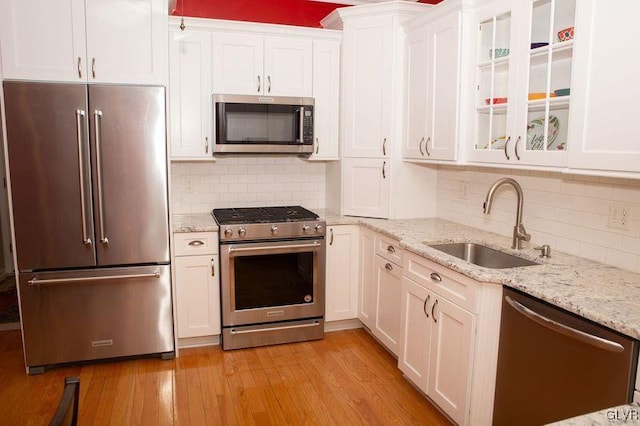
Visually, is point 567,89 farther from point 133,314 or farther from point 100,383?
point 100,383

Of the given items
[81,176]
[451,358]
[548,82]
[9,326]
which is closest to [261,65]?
[81,176]

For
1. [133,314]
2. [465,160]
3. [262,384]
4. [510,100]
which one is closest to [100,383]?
[133,314]

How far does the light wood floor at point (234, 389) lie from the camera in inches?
105

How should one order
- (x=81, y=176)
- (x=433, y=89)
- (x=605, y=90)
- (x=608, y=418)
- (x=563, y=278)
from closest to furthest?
(x=608, y=418)
(x=605, y=90)
(x=563, y=278)
(x=81, y=176)
(x=433, y=89)

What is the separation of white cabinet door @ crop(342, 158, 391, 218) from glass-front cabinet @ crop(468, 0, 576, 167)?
897mm

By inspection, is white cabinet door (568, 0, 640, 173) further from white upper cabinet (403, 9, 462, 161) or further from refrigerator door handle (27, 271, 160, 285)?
refrigerator door handle (27, 271, 160, 285)

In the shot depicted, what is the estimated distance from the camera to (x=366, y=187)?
3762mm

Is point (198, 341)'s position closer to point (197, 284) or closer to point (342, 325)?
point (197, 284)

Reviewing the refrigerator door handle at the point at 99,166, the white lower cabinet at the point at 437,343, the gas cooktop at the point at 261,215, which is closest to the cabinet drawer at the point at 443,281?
the white lower cabinet at the point at 437,343

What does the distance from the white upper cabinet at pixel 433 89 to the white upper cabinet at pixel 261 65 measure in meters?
0.82

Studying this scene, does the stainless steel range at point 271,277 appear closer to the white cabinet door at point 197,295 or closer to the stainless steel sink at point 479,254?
the white cabinet door at point 197,295

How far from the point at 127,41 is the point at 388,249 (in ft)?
7.15

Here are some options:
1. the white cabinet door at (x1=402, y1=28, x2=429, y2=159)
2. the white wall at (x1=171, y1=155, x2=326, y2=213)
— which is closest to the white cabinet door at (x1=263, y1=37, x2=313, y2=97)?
the white wall at (x1=171, y1=155, x2=326, y2=213)

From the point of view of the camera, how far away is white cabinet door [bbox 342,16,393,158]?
3.56 meters
